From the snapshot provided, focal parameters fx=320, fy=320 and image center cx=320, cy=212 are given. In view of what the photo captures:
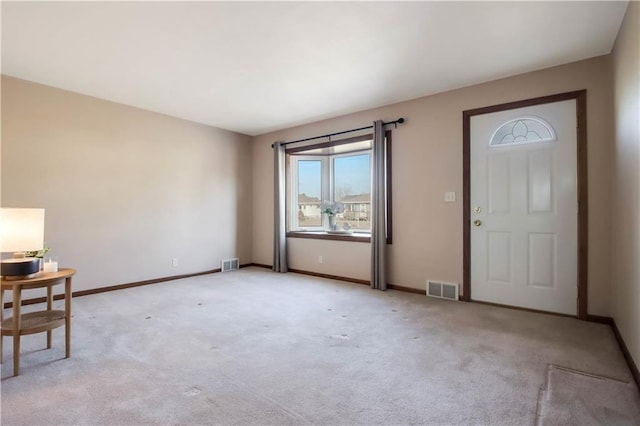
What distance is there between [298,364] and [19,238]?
2063 mm

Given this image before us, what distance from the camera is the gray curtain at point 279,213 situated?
A: 5.59 metres

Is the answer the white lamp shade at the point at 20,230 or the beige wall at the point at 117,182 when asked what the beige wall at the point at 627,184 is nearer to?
the white lamp shade at the point at 20,230

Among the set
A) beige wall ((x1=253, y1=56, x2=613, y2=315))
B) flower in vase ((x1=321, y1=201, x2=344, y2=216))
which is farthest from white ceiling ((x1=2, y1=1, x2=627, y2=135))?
flower in vase ((x1=321, y1=201, x2=344, y2=216))

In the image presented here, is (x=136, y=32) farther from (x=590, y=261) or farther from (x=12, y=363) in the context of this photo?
(x=590, y=261)

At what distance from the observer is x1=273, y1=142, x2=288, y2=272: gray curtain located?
559 cm

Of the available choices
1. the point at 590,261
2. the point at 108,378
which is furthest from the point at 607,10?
the point at 108,378

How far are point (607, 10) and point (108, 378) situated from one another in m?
4.34

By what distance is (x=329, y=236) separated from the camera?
5168mm

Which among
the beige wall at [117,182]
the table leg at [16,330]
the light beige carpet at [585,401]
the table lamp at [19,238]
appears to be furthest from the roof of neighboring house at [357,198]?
the table leg at [16,330]

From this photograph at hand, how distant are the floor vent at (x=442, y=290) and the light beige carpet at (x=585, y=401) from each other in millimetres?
1750

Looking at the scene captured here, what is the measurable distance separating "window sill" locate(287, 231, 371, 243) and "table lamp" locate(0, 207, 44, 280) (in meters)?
3.62

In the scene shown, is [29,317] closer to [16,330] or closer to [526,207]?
[16,330]

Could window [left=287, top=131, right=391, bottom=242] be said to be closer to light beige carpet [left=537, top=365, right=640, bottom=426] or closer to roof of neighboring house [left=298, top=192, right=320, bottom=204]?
roof of neighboring house [left=298, top=192, right=320, bottom=204]

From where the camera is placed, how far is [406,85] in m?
3.78
